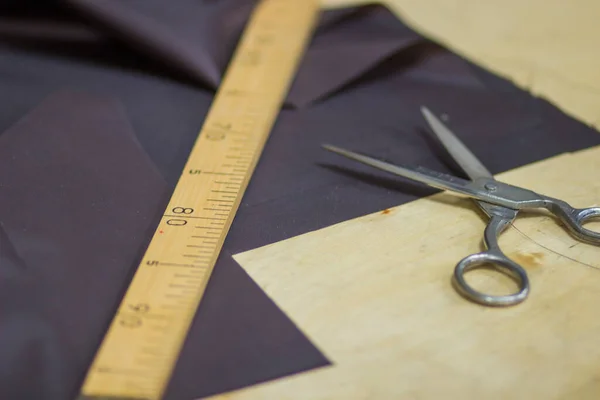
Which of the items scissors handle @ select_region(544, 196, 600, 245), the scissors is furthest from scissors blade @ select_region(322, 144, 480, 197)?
scissors handle @ select_region(544, 196, 600, 245)

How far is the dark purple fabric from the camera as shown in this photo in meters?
0.72

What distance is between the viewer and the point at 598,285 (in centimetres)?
80

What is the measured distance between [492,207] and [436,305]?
0.66 feet

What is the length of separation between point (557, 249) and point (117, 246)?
577mm

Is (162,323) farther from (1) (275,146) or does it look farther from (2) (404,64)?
(2) (404,64)

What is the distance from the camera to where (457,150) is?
101 centimetres

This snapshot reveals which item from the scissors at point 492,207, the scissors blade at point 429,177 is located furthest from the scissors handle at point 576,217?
the scissors blade at point 429,177

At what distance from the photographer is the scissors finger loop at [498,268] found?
0.75m

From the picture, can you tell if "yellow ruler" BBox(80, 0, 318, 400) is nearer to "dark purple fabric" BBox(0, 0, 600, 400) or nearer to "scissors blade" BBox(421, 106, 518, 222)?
"dark purple fabric" BBox(0, 0, 600, 400)

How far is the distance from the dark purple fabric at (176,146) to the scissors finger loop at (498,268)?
18 centimetres

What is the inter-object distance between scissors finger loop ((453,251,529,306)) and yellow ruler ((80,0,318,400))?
0.31m

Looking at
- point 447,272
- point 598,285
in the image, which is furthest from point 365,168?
point 598,285

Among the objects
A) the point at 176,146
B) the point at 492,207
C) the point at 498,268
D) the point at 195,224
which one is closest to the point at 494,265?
the point at 498,268

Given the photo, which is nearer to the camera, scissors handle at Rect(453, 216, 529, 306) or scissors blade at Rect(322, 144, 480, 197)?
scissors handle at Rect(453, 216, 529, 306)
